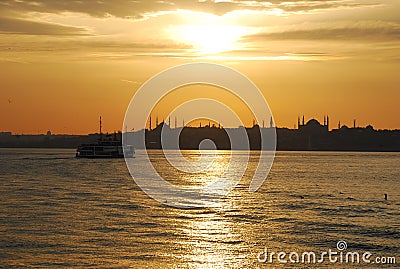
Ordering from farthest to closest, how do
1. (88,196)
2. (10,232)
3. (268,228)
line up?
(88,196)
(268,228)
(10,232)

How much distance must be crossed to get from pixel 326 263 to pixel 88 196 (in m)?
47.8

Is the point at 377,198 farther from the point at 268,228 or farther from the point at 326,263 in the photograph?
the point at 326,263

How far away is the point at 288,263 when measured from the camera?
3966cm

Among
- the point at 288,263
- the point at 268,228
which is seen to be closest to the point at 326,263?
the point at 288,263

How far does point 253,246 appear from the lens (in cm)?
4475

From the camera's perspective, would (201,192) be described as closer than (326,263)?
No

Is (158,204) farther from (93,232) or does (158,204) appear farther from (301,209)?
(93,232)

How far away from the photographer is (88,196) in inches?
3248

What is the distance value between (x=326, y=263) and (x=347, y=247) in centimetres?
536

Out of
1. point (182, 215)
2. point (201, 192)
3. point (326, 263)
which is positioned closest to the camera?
point (326, 263)

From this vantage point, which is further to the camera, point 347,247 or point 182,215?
point 182,215

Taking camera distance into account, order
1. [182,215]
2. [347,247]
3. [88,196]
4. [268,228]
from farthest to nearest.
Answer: [88,196]
[182,215]
[268,228]
[347,247]

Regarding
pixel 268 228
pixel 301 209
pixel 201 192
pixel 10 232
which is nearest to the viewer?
pixel 10 232

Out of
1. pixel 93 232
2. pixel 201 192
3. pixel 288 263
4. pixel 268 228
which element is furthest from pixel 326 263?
pixel 201 192
